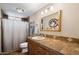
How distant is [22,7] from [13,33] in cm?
42

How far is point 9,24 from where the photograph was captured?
4.66ft

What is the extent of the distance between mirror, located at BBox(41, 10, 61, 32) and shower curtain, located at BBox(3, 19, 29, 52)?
268 mm

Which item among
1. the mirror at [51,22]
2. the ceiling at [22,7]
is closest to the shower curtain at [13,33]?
the ceiling at [22,7]

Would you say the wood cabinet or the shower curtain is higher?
the shower curtain

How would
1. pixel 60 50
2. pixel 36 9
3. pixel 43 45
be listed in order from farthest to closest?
pixel 36 9
pixel 43 45
pixel 60 50

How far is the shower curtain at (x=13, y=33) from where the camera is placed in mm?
1396

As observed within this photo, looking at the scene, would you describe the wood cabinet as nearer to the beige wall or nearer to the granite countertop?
the granite countertop

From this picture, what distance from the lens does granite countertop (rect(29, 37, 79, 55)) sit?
1179mm

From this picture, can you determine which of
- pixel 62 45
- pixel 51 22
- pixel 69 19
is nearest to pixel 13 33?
pixel 51 22

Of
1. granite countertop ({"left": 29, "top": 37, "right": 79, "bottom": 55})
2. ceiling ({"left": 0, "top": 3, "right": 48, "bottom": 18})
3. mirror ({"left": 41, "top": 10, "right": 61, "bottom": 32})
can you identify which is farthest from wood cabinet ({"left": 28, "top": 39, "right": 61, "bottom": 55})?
ceiling ({"left": 0, "top": 3, "right": 48, "bottom": 18})

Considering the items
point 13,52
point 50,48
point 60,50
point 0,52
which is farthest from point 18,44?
point 60,50

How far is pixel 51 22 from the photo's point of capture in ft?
4.85
